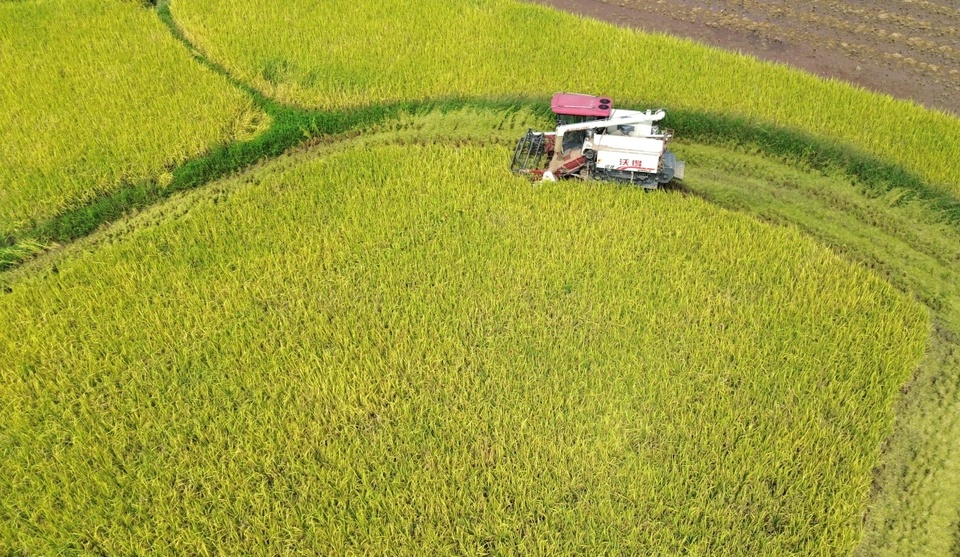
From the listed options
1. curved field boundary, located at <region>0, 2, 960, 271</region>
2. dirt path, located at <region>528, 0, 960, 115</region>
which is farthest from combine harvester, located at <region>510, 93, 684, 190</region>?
dirt path, located at <region>528, 0, 960, 115</region>

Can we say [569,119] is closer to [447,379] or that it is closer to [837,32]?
[447,379]

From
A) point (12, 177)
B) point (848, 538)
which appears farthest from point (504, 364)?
point (12, 177)

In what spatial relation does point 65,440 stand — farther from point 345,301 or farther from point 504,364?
point 504,364

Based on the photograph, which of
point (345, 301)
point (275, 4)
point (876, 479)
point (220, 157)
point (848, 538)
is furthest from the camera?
point (275, 4)

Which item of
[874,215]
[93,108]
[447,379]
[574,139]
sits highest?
[93,108]

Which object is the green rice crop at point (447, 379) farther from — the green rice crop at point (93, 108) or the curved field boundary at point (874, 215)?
the green rice crop at point (93, 108)

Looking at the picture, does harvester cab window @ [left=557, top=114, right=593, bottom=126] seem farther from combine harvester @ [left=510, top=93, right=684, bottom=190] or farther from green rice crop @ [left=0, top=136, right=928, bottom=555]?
green rice crop @ [left=0, top=136, right=928, bottom=555]

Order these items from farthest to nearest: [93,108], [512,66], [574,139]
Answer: [512,66] < [93,108] < [574,139]

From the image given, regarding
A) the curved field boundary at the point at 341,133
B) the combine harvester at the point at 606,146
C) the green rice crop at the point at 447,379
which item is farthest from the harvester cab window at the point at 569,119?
the curved field boundary at the point at 341,133

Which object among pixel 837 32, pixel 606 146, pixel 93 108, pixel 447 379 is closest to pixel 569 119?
pixel 606 146
